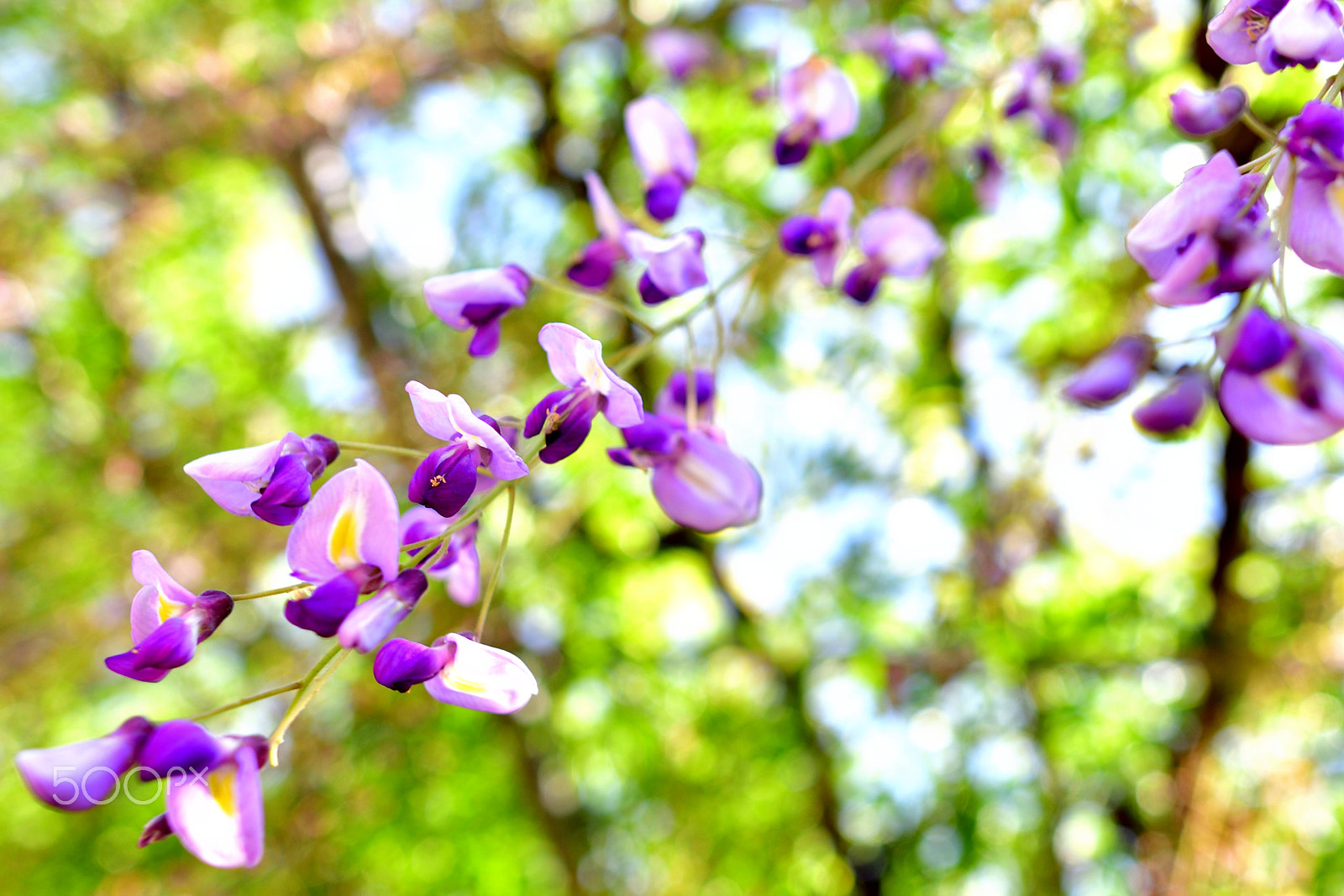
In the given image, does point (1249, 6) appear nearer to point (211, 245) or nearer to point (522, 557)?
point (522, 557)

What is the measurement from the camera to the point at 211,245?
151 inches

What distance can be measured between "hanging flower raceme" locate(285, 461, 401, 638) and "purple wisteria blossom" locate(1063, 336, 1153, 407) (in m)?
0.56

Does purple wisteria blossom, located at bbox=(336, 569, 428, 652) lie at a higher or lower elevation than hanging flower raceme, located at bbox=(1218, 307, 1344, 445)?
lower

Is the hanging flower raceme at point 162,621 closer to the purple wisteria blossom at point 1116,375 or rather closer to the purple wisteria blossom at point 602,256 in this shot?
the purple wisteria blossom at point 602,256

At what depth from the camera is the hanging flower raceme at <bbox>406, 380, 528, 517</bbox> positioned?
0.62 m

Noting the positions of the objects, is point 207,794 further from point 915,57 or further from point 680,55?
point 680,55

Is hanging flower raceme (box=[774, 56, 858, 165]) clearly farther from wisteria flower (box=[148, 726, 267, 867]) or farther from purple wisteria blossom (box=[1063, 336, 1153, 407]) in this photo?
wisteria flower (box=[148, 726, 267, 867])

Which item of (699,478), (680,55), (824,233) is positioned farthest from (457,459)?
(680,55)

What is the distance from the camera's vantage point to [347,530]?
0.65 meters

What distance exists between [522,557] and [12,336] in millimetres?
2342

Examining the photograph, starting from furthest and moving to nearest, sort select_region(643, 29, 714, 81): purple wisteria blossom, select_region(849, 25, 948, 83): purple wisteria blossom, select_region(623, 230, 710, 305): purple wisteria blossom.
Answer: select_region(643, 29, 714, 81): purple wisteria blossom, select_region(849, 25, 948, 83): purple wisteria blossom, select_region(623, 230, 710, 305): purple wisteria blossom

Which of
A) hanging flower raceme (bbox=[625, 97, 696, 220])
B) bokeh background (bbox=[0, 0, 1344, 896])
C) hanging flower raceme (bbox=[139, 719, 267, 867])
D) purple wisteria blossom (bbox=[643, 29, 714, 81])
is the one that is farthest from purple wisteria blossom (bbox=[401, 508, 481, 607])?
purple wisteria blossom (bbox=[643, 29, 714, 81])

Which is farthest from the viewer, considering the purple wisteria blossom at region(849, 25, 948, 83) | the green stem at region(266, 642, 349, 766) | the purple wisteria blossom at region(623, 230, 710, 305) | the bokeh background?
the bokeh background

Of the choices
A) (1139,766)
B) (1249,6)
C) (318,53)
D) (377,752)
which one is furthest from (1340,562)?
(318,53)
